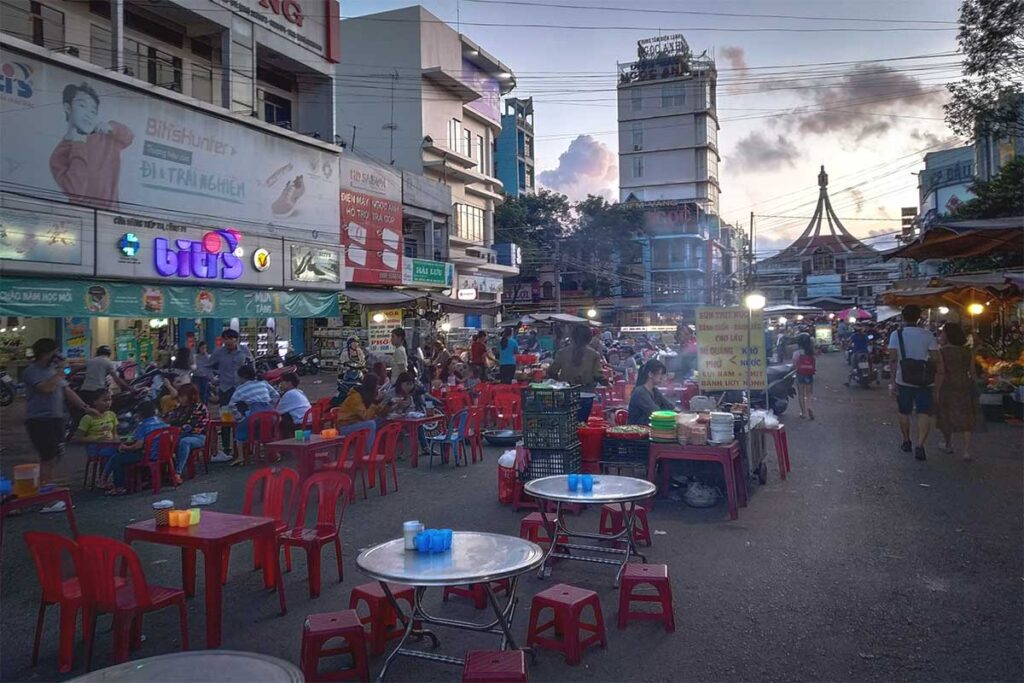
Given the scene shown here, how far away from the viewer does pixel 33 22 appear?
1560 centimetres

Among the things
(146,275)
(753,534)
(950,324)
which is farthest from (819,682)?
(146,275)

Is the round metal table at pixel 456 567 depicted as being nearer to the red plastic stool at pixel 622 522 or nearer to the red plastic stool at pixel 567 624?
the red plastic stool at pixel 567 624

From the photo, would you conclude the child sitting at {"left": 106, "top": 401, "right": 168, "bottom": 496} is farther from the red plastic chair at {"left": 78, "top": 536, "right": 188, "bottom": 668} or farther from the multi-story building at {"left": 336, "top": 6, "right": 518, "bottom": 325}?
the multi-story building at {"left": 336, "top": 6, "right": 518, "bottom": 325}

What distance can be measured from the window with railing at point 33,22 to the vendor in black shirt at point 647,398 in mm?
15907

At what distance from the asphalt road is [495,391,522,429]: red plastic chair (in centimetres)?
352

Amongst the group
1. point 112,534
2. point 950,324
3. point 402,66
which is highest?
point 402,66

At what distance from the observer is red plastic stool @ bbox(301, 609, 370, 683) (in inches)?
147

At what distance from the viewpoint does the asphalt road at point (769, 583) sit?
13.1 ft

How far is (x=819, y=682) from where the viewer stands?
3.72 meters

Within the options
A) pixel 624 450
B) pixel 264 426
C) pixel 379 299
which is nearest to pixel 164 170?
pixel 379 299

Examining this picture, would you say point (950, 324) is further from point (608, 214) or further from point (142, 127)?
point (608, 214)

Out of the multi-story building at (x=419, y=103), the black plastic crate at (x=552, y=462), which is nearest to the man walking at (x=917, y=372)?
the black plastic crate at (x=552, y=462)

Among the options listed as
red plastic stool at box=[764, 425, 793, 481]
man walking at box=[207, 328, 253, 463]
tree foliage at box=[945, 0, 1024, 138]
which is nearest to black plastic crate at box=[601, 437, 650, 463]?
red plastic stool at box=[764, 425, 793, 481]

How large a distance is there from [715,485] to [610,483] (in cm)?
247
